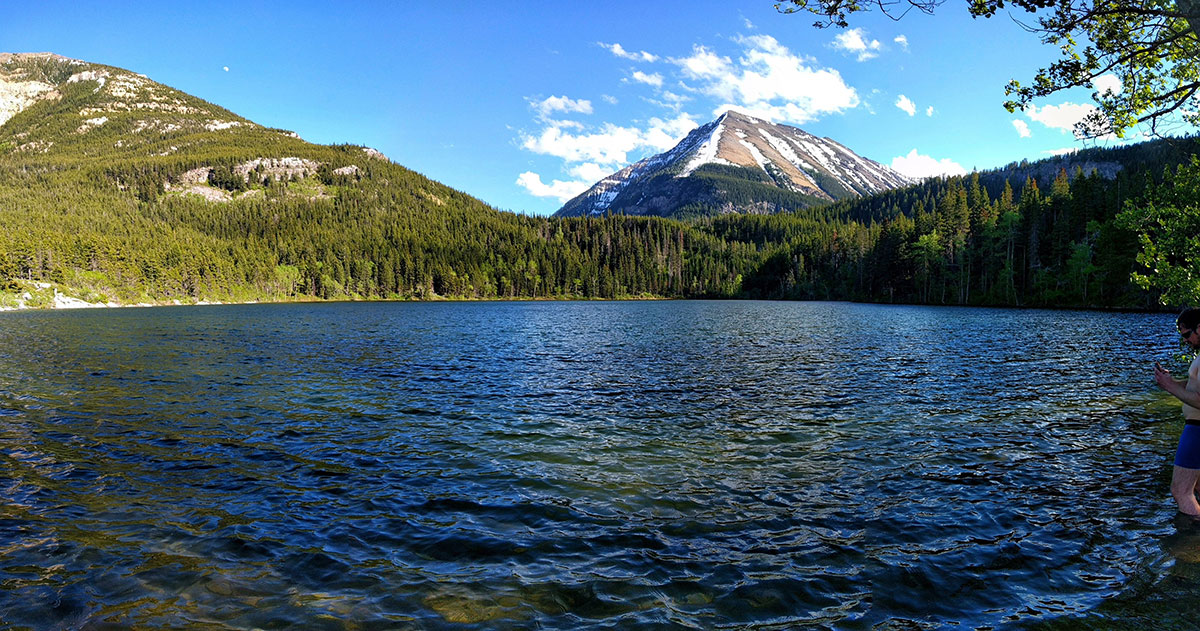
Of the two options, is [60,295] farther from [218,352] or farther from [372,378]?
[372,378]

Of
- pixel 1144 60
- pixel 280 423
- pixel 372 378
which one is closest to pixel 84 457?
pixel 280 423

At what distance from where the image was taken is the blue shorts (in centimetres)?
988

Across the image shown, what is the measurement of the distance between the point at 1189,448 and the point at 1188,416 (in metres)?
0.60

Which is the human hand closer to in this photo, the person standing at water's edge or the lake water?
the person standing at water's edge

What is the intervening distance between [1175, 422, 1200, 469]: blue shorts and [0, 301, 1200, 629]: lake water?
1.36m

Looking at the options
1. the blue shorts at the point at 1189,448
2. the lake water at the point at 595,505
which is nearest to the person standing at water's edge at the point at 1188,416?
the blue shorts at the point at 1189,448

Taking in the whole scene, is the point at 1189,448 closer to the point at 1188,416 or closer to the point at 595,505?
the point at 1188,416

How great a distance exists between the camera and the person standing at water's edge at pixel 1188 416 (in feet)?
30.7

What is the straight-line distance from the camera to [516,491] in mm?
13594

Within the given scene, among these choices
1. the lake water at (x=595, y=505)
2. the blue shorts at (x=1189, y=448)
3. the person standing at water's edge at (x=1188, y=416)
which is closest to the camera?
the lake water at (x=595, y=505)

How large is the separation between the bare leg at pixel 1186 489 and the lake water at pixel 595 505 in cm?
61

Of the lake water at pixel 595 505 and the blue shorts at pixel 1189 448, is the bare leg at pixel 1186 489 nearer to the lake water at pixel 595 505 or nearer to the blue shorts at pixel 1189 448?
the blue shorts at pixel 1189 448

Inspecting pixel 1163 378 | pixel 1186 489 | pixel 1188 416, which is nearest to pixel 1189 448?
pixel 1188 416

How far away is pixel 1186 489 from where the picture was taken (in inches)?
415
